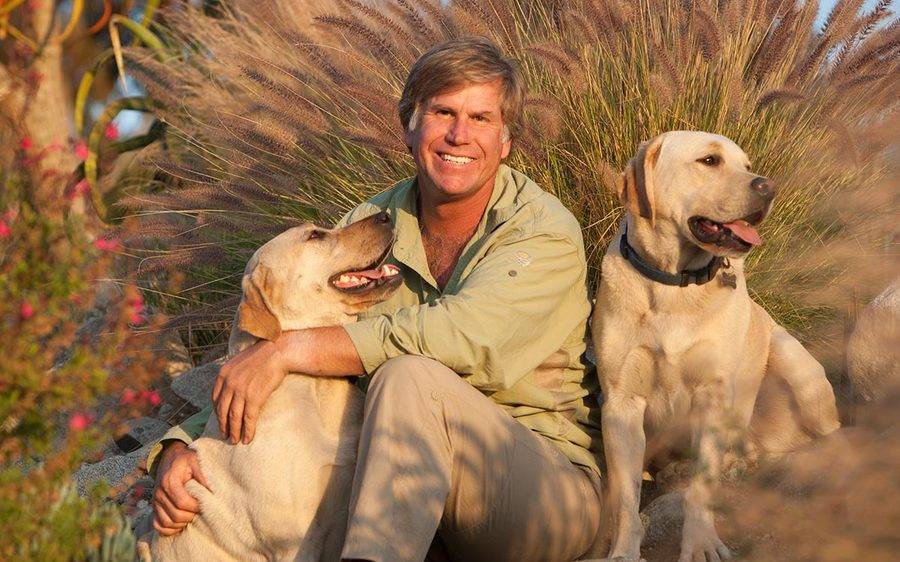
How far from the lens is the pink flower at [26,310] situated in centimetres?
229

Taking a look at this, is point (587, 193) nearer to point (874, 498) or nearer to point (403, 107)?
point (403, 107)

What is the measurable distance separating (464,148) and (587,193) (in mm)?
1334

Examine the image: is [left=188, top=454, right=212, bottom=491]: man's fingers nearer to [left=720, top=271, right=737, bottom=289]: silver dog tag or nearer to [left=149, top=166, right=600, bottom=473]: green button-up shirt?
[left=149, top=166, right=600, bottom=473]: green button-up shirt

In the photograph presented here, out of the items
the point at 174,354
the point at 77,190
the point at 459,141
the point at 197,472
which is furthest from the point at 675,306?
the point at 174,354

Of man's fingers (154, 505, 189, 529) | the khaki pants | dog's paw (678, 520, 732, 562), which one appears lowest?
man's fingers (154, 505, 189, 529)

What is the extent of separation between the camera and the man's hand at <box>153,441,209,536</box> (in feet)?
10.3

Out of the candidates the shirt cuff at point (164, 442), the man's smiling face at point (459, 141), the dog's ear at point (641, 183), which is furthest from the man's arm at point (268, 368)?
the dog's ear at point (641, 183)

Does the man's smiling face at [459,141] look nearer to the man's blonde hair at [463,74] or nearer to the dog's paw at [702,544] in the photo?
the man's blonde hair at [463,74]

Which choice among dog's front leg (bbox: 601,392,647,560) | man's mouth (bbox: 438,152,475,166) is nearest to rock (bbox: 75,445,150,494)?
man's mouth (bbox: 438,152,475,166)

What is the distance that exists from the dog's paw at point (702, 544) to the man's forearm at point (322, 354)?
1.16 meters

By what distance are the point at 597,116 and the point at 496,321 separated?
2.01 m

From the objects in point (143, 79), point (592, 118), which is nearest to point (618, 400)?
point (592, 118)

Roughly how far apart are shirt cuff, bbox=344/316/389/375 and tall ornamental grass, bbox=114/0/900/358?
59.8 inches

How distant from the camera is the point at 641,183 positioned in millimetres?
3705
